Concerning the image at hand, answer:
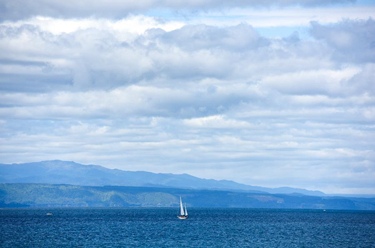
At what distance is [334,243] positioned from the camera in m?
159

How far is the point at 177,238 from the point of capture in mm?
167250

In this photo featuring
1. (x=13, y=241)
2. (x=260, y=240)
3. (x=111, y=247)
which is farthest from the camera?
(x=260, y=240)

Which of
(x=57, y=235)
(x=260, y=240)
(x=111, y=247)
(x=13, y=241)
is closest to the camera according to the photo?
(x=111, y=247)

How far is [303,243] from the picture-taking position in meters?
157

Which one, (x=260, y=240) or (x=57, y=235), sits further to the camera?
(x=57, y=235)

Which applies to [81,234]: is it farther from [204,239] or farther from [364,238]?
[364,238]

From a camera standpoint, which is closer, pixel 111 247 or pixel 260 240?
pixel 111 247

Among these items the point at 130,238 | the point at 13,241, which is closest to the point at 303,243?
the point at 130,238

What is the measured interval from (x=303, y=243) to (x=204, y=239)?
30024 mm

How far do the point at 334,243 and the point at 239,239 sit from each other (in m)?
28.5

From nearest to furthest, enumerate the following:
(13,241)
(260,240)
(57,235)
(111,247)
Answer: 1. (111,247)
2. (13,241)
3. (260,240)
4. (57,235)

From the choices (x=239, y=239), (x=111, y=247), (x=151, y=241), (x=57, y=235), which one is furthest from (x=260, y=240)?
(x=57, y=235)

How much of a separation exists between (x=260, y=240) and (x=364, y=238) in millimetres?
40675

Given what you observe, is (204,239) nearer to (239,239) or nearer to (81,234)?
(239,239)
